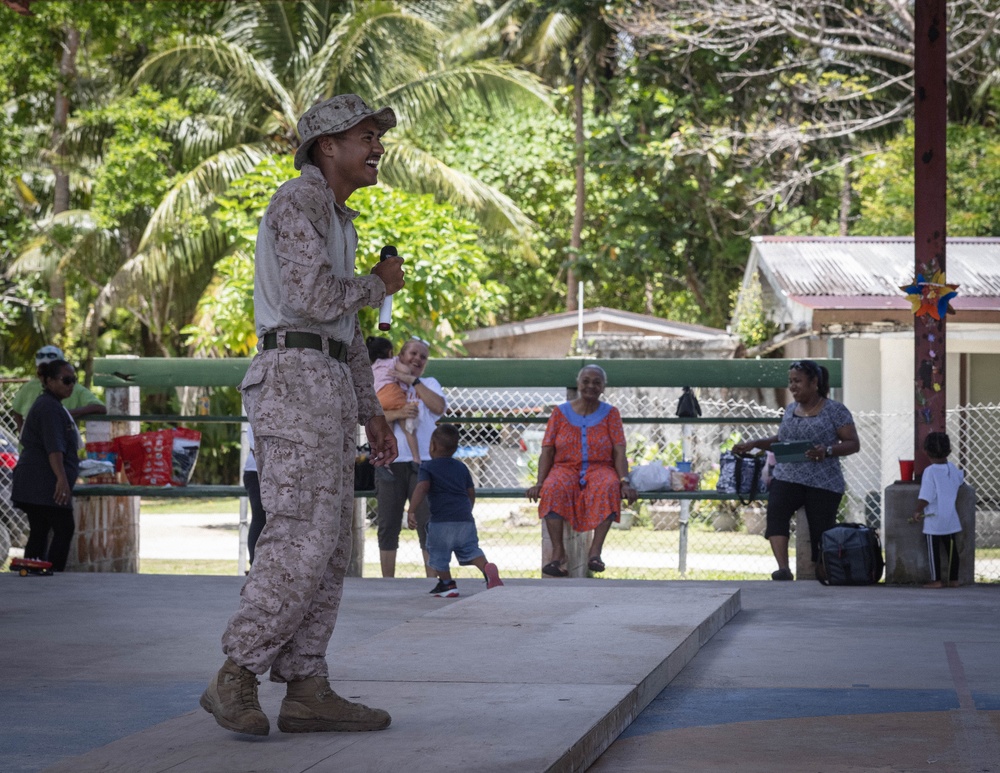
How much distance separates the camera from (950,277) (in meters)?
16.4

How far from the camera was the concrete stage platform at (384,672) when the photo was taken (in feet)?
14.5

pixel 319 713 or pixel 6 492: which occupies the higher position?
pixel 6 492

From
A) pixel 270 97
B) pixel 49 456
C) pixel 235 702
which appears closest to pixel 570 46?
pixel 270 97

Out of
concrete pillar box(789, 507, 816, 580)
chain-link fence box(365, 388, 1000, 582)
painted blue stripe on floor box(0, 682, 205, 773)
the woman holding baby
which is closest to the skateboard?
the woman holding baby

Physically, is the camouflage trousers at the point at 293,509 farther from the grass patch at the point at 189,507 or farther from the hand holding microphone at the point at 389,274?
the grass patch at the point at 189,507

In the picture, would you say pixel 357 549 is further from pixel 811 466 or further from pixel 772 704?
pixel 772 704

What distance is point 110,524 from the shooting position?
39.3ft

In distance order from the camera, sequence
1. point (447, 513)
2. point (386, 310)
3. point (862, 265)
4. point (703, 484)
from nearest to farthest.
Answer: point (386, 310) < point (447, 513) < point (703, 484) < point (862, 265)

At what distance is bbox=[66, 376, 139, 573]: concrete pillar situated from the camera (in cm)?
1166

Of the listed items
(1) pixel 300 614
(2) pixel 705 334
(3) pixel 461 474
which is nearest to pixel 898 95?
(2) pixel 705 334

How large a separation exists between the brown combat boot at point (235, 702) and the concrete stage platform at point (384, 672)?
60 millimetres

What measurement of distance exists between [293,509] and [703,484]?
13007 mm

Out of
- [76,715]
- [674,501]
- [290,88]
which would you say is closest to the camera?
[76,715]

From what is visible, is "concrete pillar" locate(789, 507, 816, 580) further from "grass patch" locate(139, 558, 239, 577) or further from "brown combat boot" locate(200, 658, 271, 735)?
"brown combat boot" locate(200, 658, 271, 735)
